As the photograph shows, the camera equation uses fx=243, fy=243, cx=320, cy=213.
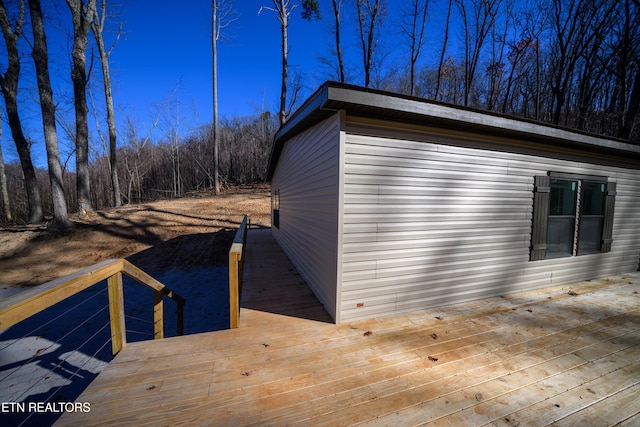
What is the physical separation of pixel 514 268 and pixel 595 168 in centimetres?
271

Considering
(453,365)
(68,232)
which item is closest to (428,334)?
(453,365)

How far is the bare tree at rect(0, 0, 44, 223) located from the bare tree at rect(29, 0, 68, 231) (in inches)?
91.5

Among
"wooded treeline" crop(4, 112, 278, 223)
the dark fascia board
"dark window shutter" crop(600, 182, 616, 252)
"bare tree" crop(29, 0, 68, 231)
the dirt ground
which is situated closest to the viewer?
the dark fascia board

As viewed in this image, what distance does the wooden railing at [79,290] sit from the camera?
123cm

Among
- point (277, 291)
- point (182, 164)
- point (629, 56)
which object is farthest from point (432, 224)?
point (182, 164)

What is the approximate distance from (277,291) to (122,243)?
9075mm

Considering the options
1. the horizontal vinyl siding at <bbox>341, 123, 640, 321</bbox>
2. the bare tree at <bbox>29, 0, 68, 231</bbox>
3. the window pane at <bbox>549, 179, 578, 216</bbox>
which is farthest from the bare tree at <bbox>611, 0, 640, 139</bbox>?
the bare tree at <bbox>29, 0, 68, 231</bbox>

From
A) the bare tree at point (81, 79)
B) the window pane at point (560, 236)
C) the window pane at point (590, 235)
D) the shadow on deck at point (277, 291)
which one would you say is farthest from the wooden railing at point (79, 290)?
the bare tree at point (81, 79)

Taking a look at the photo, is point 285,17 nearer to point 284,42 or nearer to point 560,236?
point 284,42

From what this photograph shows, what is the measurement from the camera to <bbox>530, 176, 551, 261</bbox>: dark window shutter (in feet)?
13.1

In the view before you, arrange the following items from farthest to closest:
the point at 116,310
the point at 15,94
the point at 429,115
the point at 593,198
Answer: the point at 15,94, the point at 593,198, the point at 429,115, the point at 116,310

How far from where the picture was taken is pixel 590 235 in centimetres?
466

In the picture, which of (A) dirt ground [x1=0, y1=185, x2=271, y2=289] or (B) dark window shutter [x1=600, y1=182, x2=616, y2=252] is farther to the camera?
(A) dirt ground [x1=0, y1=185, x2=271, y2=289]

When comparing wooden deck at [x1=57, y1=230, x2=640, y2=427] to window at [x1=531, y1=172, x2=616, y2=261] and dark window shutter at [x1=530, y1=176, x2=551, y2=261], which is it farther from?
window at [x1=531, y1=172, x2=616, y2=261]
